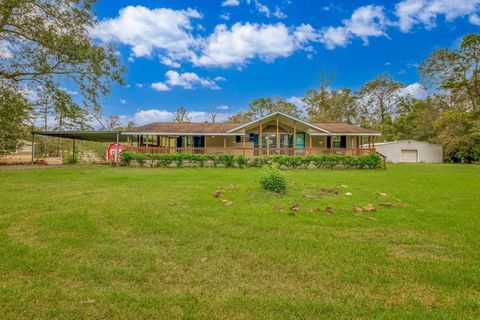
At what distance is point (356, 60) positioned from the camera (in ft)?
A: 108

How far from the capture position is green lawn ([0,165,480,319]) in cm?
234

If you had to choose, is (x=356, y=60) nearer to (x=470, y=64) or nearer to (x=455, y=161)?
(x=470, y=64)

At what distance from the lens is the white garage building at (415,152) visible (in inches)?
1121

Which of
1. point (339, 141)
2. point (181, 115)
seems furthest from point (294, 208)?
point (181, 115)

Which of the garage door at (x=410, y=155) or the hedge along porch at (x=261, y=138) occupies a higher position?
the hedge along porch at (x=261, y=138)

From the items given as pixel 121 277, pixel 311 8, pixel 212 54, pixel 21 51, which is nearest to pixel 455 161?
pixel 311 8

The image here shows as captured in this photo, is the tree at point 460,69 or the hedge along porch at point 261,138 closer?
the hedge along porch at point 261,138

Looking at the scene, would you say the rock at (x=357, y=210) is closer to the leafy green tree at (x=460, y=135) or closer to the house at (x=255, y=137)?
the house at (x=255, y=137)

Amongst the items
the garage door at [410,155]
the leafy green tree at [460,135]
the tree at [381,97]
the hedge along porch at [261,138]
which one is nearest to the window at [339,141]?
the hedge along porch at [261,138]

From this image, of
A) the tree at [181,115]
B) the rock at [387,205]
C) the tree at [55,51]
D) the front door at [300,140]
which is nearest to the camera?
the rock at [387,205]

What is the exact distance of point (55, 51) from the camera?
42.2 ft

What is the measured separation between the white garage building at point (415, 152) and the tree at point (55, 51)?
1105 inches

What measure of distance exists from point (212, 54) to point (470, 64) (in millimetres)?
26362

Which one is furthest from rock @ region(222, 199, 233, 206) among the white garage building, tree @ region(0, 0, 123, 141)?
the white garage building
